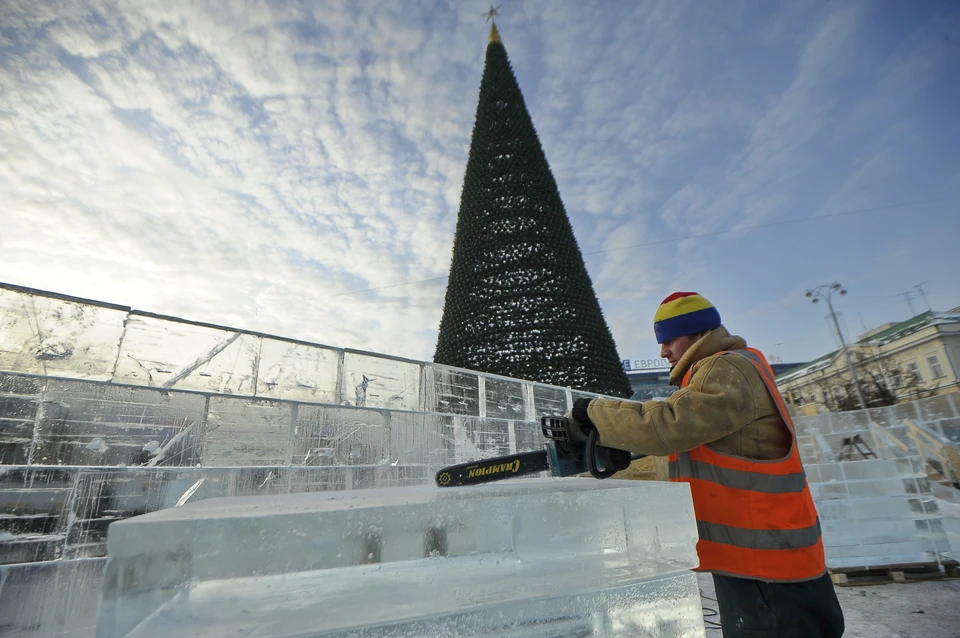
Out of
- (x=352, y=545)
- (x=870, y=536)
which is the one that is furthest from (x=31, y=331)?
(x=870, y=536)

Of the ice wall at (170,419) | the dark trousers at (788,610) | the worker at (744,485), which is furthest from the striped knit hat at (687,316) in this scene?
the ice wall at (170,419)

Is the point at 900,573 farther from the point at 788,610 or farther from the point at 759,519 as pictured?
the point at 759,519

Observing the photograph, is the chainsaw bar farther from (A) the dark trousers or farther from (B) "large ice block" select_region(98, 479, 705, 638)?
Answer: (A) the dark trousers

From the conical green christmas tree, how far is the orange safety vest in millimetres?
4700

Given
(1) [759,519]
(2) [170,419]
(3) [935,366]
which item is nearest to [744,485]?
(1) [759,519]

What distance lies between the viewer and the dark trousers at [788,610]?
1524mm

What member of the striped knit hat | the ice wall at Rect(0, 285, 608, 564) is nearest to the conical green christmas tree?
the ice wall at Rect(0, 285, 608, 564)

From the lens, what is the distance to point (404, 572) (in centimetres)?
96

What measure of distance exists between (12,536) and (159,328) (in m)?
1.30

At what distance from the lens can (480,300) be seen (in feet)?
22.5

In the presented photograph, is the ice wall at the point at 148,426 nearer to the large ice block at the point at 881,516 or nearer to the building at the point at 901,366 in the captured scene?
the large ice block at the point at 881,516

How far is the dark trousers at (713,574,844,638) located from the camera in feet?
5.00

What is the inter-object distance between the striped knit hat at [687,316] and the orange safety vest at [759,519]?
31cm

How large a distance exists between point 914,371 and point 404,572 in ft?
96.7
